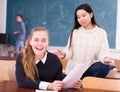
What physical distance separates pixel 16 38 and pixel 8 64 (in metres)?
5.53

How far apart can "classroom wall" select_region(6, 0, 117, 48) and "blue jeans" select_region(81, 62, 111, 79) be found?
4.11m

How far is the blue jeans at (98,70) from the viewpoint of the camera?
7.50 ft

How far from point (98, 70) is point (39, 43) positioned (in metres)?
0.65

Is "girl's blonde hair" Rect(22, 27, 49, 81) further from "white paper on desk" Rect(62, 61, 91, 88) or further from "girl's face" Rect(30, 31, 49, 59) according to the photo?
"white paper on desk" Rect(62, 61, 91, 88)

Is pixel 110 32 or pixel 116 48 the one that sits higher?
pixel 110 32

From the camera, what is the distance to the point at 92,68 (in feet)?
7.55

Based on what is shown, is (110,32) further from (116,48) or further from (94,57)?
(94,57)

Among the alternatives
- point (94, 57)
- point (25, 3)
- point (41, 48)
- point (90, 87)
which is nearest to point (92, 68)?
point (94, 57)

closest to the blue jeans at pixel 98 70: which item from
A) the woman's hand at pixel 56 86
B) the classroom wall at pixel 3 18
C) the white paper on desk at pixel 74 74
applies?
the white paper on desk at pixel 74 74

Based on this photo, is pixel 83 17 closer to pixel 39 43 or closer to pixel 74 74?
pixel 39 43

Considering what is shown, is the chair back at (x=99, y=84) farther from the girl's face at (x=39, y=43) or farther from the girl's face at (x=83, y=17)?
the girl's face at (x=83, y=17)

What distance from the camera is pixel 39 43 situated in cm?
192

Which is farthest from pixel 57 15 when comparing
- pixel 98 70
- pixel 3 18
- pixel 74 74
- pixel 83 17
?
pixel 74 74

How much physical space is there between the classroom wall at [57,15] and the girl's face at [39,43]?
4600mm
